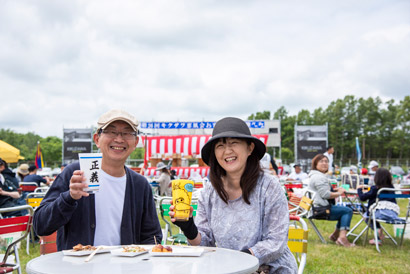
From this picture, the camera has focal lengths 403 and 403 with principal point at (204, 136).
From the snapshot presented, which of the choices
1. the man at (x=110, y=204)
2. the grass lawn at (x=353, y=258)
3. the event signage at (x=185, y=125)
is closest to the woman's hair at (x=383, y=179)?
the grass lawn at (x=353, y=258)

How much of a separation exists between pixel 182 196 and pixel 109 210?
0.78 metres

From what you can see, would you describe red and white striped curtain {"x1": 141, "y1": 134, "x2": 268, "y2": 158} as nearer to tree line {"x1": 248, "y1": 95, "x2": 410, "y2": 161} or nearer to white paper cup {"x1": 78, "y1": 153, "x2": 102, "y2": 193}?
white paper cup {"x1": 78, "y1": 153, "x2": 102, "y2": 193}

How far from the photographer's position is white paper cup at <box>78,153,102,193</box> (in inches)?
78.7

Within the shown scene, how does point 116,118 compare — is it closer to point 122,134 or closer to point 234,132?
point 122,134

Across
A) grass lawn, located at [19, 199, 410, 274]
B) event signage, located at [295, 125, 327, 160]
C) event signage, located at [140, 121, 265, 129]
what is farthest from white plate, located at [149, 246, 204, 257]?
event signage, located at [295, 125, 327, 160]

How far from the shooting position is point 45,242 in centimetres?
326

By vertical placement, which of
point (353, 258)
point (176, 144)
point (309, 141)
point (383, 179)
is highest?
point (309, 141)

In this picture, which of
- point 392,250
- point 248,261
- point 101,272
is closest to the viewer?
point 101,272

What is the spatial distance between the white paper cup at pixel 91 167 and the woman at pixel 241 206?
1.81ft

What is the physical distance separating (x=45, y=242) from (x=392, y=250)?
5606 millimetres

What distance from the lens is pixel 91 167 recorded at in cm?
202

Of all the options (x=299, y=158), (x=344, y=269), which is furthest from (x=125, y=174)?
(x=299, y=158)

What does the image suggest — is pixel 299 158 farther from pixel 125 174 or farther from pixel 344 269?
pixel 125 174

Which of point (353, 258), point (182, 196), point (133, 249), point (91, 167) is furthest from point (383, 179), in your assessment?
point (91, 167)
